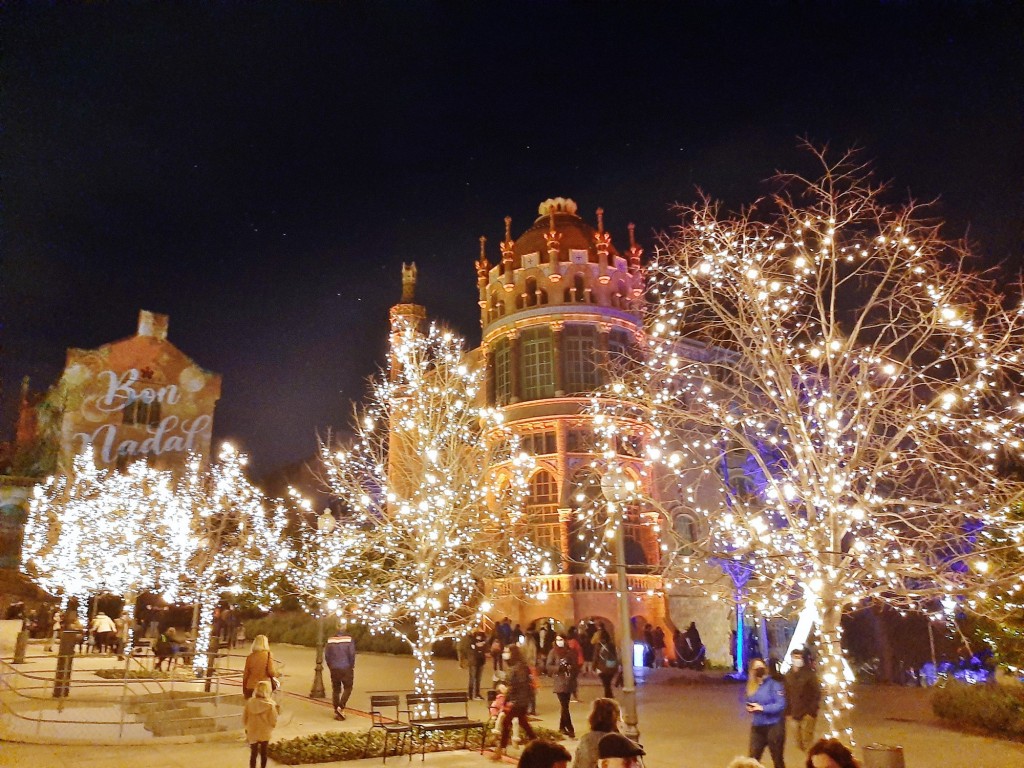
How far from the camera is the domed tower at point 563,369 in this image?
30.7m

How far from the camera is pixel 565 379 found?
3294 cm

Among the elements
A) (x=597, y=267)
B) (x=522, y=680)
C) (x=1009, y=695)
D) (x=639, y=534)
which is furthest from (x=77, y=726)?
(x=597, y=267)

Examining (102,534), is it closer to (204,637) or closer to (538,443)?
(204,637)

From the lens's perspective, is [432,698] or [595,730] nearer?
[595,730]

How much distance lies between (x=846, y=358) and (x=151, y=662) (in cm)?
2625

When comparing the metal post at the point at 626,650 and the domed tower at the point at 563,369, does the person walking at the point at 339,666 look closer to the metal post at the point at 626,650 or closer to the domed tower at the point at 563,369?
the metal post at the point at 626,650

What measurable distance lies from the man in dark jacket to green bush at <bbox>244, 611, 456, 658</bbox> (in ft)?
66.9

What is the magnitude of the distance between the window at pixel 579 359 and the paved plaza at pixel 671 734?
43.5 ft

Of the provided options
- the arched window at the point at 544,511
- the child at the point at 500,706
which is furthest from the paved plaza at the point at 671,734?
the arched window at the point at 544,511

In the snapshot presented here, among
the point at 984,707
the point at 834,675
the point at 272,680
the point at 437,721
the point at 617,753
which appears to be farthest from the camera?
the point at 984,707

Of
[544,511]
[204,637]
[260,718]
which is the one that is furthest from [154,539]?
[260,718]

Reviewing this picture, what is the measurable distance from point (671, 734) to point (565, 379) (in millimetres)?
19363

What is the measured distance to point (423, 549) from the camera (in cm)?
1623

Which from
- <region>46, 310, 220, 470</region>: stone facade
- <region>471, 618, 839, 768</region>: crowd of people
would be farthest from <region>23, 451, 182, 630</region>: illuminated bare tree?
<region>471, 618, 839, 768</region>: crowd of people
